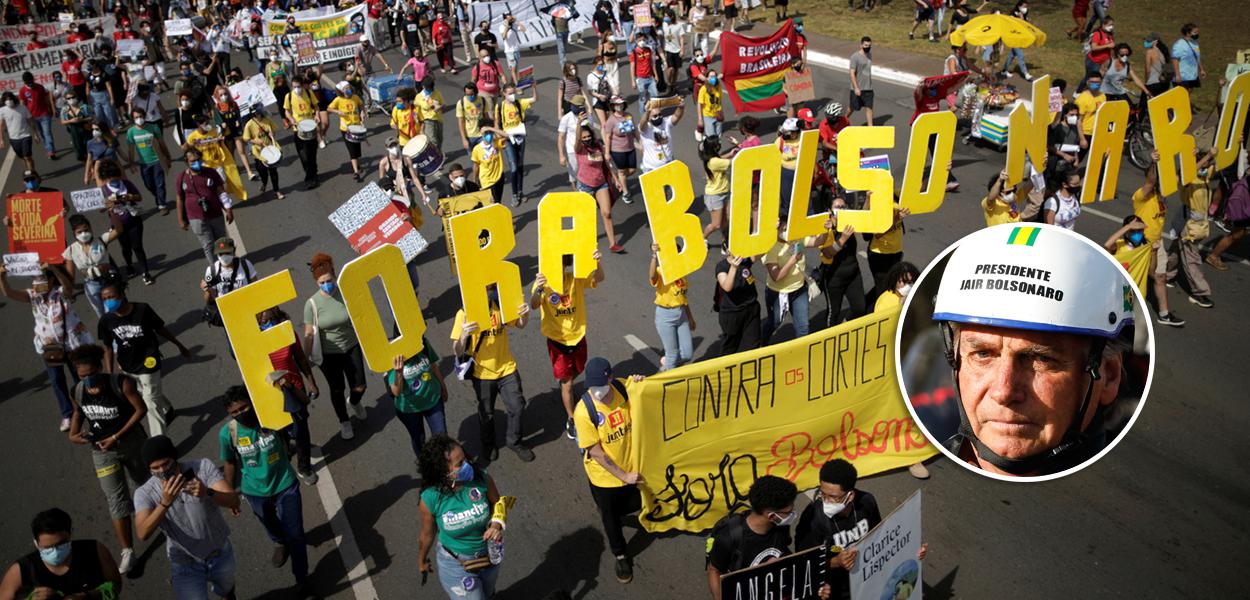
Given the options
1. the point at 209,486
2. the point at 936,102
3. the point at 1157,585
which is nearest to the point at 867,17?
the point at 936,102

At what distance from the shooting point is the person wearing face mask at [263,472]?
610 centimetres

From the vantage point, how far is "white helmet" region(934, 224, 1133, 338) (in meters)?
2.46

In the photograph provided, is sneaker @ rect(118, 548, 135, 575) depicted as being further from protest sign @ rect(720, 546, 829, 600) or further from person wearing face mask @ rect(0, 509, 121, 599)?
protest sign @ rect(720, 546, 829, 600)

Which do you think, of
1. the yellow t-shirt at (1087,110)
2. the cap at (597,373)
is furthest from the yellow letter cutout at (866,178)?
the yellow t-shirt at (1087,110)

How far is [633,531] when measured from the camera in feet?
22.8

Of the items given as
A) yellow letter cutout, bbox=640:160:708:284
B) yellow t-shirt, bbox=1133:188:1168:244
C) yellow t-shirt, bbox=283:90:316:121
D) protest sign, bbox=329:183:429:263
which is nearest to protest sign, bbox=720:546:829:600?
yellow letter cutout, bbox=640:160:708:284

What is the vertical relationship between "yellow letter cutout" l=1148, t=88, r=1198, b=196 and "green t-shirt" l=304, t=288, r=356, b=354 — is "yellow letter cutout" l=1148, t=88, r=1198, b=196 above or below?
above

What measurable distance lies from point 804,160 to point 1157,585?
14.0ft

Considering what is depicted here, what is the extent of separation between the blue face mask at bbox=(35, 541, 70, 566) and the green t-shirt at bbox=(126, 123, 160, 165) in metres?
10.5

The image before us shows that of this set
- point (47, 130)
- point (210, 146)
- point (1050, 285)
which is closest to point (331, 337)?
point (1050, 285)

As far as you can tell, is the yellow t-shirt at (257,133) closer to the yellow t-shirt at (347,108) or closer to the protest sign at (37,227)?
the yellow t-shirt at (347,108)

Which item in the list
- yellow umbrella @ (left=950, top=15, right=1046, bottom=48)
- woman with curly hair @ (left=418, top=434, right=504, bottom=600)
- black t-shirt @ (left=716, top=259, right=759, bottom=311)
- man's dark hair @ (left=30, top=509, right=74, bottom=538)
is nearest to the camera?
man's dark hair @ (left=30, top=509, right=74, bottom=538)

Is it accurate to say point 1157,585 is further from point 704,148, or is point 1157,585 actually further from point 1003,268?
point 704,148

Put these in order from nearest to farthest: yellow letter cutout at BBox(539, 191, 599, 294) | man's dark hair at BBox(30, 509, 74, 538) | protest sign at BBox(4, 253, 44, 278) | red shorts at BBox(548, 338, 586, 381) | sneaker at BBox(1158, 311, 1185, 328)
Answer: man's dark hair at BBox(30, 509, 74, 538)
yellow letter cutout at BBox(539, 191, 599, 294)
red shorts at BBox(548, 338, 586, 381)
sneaker at BBox(1158, 311, 1185, 328)
protest sign at BBox(4, 253, 44, 278)
